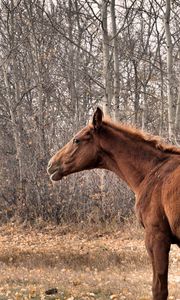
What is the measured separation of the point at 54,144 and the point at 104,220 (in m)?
3.12

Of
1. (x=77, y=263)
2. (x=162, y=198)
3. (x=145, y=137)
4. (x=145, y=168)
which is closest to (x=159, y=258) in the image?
(x=162, y=198)

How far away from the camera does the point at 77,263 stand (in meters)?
11.0

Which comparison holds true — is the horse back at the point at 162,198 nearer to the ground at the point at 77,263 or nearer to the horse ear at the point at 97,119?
the horse ear at the point at 97,119

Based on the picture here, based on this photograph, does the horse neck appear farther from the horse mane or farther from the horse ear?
the horse ear

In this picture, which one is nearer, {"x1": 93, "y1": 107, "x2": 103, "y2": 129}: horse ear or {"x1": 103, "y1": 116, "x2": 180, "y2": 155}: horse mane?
{"x1": 103, "y1": 116, "x2": 180, "y2": 155}: horse mane

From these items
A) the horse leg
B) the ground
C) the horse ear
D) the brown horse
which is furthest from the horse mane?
the ground

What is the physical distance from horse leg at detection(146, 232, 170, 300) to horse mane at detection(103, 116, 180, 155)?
1105 millimetres

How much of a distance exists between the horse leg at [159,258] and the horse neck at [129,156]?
33.2 inches

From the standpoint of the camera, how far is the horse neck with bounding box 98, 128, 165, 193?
581 cm

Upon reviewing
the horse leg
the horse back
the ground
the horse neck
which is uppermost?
the horse neck

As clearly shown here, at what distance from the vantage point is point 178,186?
5020 millimetres

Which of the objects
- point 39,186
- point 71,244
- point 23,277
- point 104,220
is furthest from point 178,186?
point 39,186

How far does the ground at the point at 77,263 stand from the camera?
747 cm

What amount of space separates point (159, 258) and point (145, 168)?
3.84 ft
